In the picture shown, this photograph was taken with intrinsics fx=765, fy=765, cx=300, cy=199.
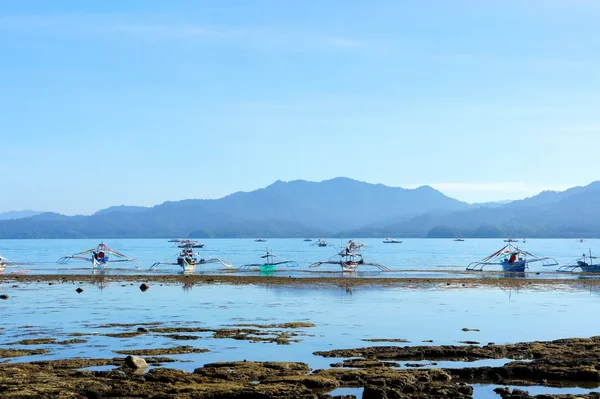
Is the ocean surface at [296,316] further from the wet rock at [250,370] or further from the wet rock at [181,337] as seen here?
the wet rock at [250,370]

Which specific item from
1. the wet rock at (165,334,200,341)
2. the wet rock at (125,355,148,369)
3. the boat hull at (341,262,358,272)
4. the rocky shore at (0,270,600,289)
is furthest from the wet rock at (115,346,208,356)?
the boat hull at (341,262,358,272)

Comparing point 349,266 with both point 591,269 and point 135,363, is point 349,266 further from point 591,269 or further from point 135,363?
point 135,363

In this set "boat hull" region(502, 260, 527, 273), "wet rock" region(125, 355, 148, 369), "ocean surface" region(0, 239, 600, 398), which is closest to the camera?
"wet rock" region(125, 355, 148, 369)

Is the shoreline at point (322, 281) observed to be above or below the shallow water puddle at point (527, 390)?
above

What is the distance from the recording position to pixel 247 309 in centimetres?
4247

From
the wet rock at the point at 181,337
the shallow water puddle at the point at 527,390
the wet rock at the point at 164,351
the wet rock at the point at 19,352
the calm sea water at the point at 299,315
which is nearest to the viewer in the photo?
the shallow water puddle at the point at 527,390

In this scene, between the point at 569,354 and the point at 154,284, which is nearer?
the point at 569,354

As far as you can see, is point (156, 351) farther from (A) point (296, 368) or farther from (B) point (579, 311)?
(B) point (579, 311)

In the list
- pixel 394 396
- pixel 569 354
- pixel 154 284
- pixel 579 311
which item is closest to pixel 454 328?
pixel 569 354

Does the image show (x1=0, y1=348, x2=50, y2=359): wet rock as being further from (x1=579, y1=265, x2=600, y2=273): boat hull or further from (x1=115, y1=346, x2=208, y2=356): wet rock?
(x1=579, y1=265, x2=600, y2=273): boat hull

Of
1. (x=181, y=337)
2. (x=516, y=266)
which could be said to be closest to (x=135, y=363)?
(x=181, y=337)

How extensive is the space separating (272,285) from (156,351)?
36.8m

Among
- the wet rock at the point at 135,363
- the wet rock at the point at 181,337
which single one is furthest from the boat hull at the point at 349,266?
the wet rock at the point at 135,363

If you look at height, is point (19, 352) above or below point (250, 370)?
above
